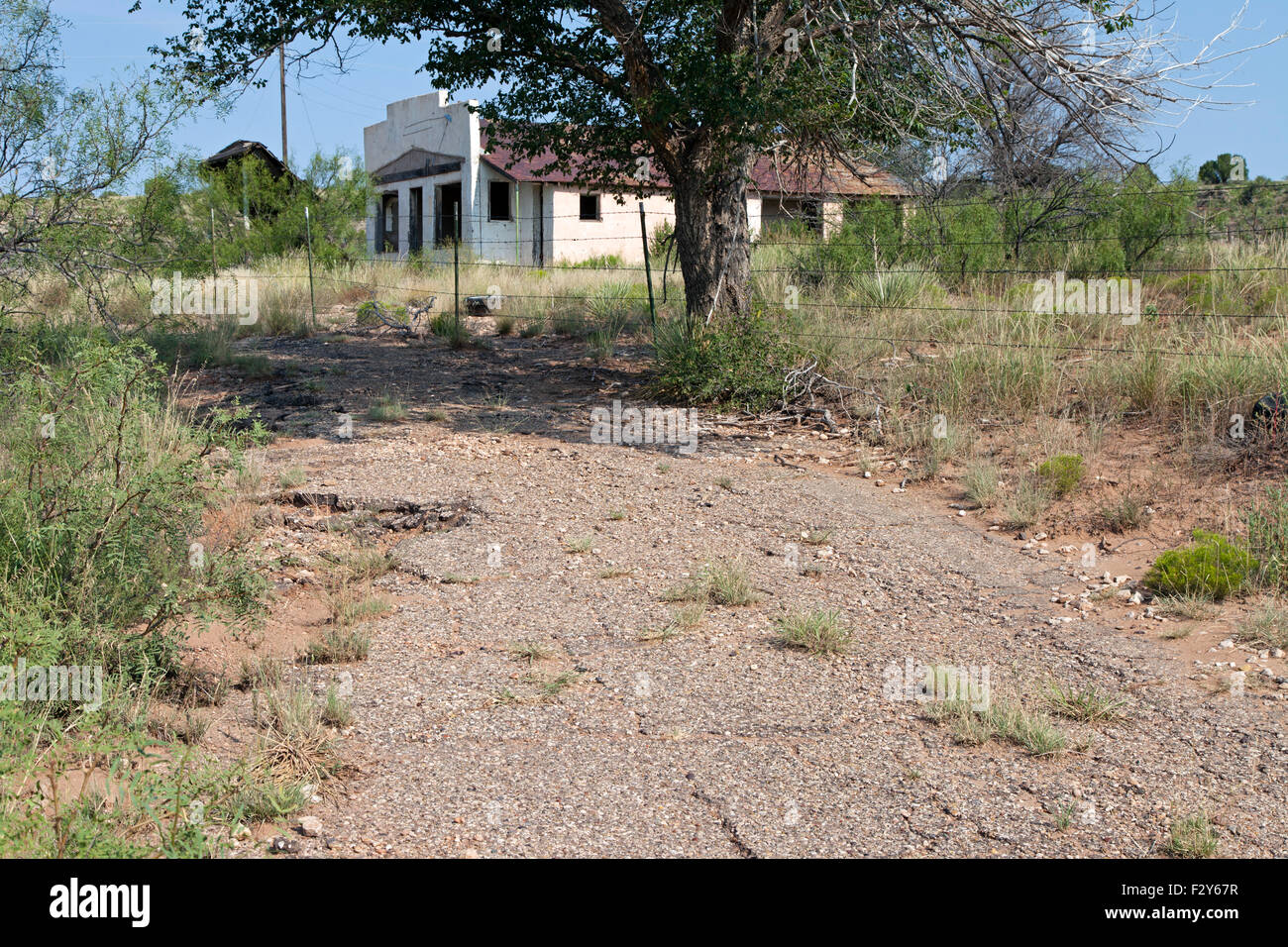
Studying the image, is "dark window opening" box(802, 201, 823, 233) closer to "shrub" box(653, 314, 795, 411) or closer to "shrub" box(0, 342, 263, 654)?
"shrub" box(653, 314, 795, 411)

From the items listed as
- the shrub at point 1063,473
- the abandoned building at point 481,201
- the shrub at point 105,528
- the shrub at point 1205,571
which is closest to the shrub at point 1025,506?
the shrub at point 1063,473

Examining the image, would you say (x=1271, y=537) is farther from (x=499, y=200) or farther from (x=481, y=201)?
(x=499, y=200)

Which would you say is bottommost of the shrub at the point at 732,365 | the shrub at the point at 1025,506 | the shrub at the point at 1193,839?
the shrub at the point at 1193,839

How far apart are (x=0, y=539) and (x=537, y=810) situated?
2623 millimetres

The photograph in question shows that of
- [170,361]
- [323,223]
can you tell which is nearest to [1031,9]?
[170,361]

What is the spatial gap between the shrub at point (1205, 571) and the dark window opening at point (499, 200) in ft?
85.9

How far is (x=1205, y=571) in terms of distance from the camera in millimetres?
5527

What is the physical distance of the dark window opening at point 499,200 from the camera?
2977 cm

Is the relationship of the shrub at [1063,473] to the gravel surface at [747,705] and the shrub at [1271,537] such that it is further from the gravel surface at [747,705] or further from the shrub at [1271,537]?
the shrub at [1271,537]

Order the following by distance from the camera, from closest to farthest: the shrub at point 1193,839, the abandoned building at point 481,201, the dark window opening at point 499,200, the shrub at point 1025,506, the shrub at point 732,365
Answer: the shrub at point 1193,839 → the shrub at point 1025,506 → the shrub at point 732,365 → the abandoned building at point 481,201 → the dark window opening at point 499,200

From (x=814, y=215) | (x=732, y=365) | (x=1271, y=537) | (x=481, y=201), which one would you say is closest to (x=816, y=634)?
(x=1271, y=537)

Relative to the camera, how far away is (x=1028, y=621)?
5.40m

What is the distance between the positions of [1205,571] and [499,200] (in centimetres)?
2703

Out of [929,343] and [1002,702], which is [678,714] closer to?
[1002,702]
